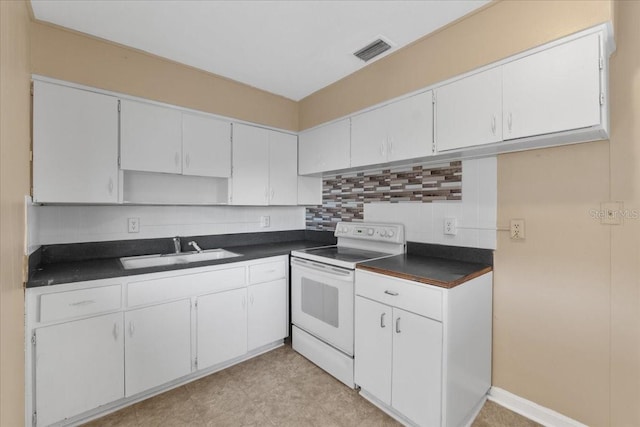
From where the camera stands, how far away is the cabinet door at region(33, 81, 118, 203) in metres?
1.72

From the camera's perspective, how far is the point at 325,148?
275 cm

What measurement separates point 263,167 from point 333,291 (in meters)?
1.41

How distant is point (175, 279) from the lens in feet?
6.57

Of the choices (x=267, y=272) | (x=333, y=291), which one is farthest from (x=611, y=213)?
(x=267, y=272)

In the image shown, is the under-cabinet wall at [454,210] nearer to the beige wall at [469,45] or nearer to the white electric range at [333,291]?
the white electric range at [333,291]

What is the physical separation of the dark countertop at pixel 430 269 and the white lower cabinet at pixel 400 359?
0.22 meters

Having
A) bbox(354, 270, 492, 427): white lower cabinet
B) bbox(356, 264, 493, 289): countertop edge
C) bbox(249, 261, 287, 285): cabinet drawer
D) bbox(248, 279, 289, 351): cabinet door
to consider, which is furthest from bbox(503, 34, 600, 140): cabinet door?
bbox(248, 279, 289, 351): cabinet door

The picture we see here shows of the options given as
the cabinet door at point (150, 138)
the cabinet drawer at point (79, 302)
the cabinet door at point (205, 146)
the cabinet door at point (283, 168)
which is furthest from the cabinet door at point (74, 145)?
the cabinet door at point (283, 168)

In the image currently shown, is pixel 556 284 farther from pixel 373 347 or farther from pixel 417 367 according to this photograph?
pixel 373 347

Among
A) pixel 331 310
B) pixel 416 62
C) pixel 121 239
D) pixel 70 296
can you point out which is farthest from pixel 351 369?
pixel 416 62

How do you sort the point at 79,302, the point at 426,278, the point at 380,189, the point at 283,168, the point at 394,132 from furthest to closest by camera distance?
the point at 283,168 < the point at 380,189 < the point at 394,132 < the point at 79,302 < the point at 426,278

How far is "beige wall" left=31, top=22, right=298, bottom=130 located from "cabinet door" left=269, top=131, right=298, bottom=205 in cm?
20

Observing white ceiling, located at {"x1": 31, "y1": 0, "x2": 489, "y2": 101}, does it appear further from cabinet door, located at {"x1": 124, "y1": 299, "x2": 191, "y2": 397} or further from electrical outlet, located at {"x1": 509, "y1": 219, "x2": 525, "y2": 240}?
cabinet door, located at {"x1": 124, "y1": 299, "x2": 191, "y2": 397}

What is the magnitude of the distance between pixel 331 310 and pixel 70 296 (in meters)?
1.65
